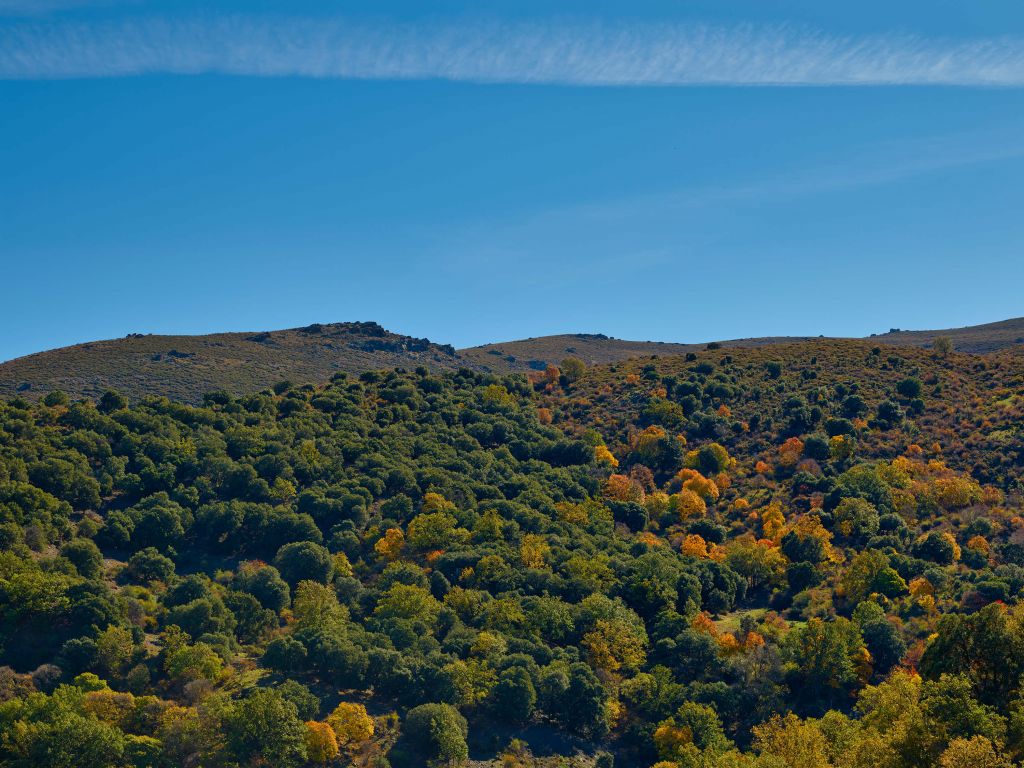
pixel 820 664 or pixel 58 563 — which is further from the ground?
pixel 58 563

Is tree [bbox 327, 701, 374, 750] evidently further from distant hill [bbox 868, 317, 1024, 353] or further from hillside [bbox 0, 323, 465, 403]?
distant hill [bbox 868, 317, 1024, 353]

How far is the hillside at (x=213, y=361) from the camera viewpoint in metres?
142

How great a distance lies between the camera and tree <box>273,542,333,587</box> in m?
77.4

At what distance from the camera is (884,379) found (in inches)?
4877

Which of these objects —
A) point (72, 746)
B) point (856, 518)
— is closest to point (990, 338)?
point (856, 518)

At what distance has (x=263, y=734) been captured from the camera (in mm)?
53688

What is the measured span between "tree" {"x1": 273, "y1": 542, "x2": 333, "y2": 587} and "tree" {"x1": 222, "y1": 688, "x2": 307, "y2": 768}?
22289 mm

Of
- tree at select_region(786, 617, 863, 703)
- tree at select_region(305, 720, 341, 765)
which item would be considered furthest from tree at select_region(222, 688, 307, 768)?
tree at select_region(786, 617, 863, 703)

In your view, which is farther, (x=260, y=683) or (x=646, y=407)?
(x=646, y=407)

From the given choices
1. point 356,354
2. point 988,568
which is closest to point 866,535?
→ point 988,568

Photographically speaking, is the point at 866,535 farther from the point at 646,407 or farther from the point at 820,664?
the point at 646,407

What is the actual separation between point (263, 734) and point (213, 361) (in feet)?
378

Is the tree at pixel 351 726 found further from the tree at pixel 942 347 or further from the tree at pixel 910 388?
the tree at pixel 942 347

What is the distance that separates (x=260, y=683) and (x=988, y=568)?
62.9 m
